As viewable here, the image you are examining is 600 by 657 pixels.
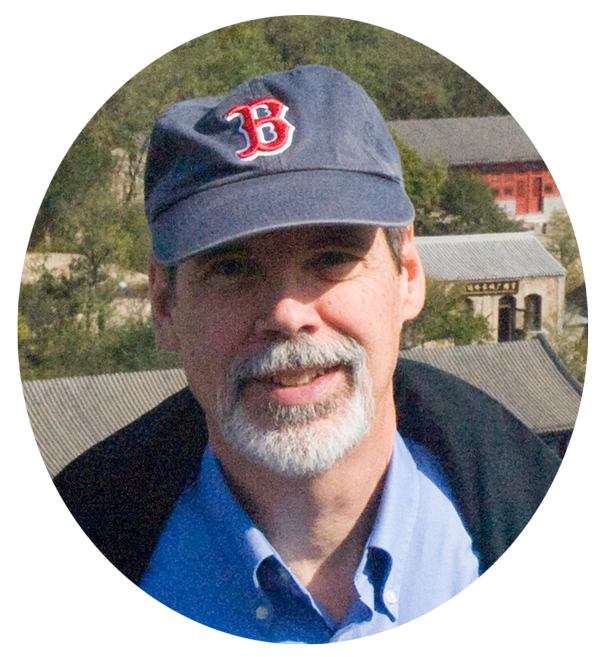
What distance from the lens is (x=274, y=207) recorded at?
10.3ft

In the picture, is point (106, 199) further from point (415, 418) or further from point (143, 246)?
point (415, 418)

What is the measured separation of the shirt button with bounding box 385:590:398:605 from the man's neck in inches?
4.4

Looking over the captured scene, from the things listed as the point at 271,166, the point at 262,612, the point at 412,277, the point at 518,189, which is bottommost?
the point at 262,612

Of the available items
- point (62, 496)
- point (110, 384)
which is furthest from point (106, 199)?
point (62, 496)

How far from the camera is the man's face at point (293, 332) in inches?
130

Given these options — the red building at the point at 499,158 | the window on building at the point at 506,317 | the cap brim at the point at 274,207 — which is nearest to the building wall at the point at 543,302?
the window on building at the point at 506,317

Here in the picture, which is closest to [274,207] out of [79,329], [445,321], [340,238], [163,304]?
[340,238]

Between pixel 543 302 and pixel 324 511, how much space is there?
0.97m

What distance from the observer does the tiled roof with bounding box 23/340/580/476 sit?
147 inches

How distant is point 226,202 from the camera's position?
125 inches

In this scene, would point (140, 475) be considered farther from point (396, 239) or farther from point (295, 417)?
point (396, 239)

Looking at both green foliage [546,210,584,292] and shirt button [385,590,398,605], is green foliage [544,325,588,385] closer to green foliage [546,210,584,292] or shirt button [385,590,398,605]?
green foliage [546,210,584,292]

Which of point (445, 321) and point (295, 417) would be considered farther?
point (445, 321)

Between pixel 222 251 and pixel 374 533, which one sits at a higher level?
pixel 222 251
